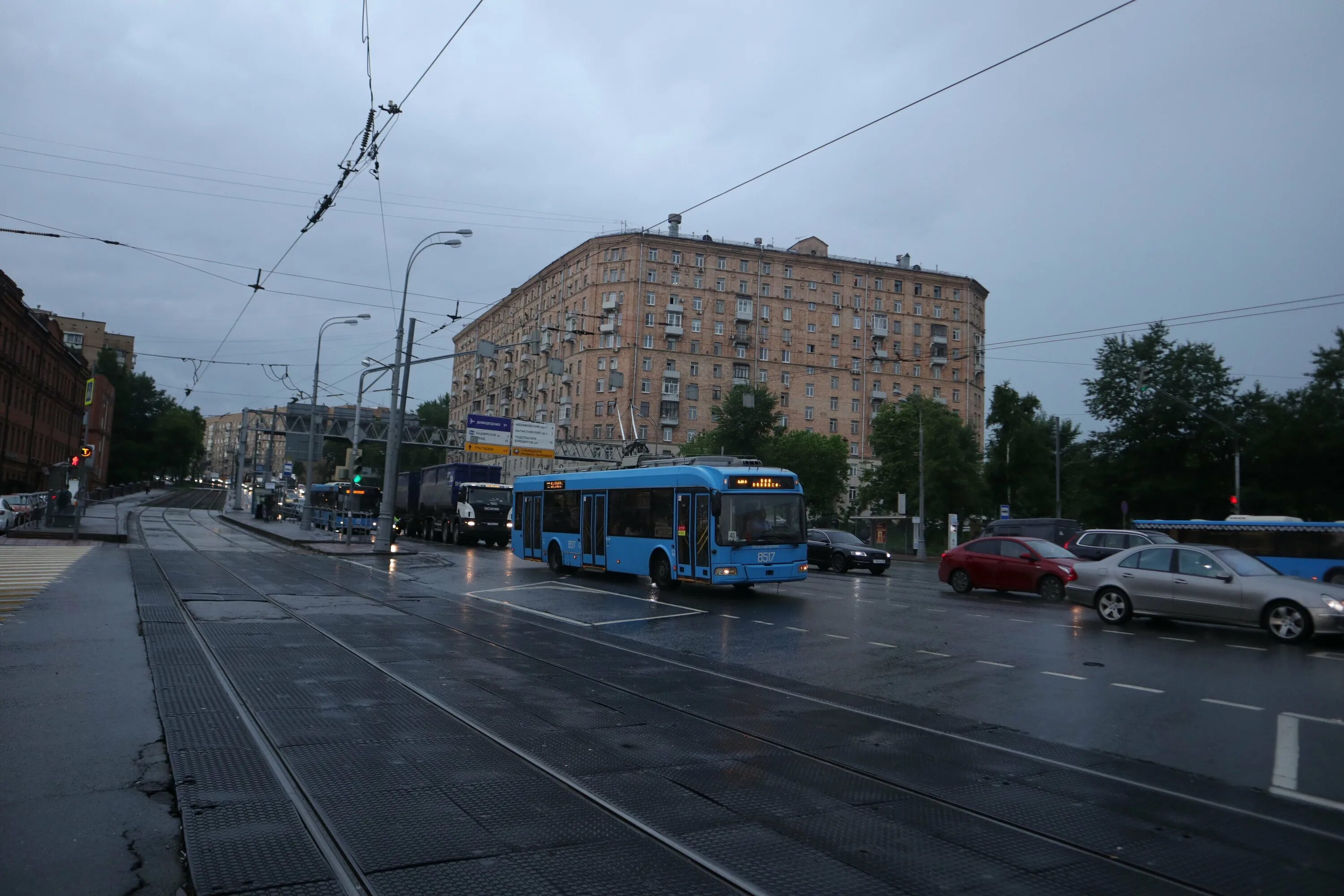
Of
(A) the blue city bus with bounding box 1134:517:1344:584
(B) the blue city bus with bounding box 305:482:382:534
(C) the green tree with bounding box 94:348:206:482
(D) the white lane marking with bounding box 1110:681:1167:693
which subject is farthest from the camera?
(C) the green tree with bounding box 94:348:206:482

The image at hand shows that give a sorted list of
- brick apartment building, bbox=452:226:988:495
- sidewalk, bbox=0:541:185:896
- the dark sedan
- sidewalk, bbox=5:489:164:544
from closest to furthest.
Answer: sidewalk, bbox=0:541:185:896 < the dark sedan < sidewalk, bbox=5:489:164:544 < brick apartment building, bbox=452:226:988:495

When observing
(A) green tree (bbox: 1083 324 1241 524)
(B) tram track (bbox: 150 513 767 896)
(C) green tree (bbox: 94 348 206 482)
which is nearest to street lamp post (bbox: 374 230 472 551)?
(B) tram track (bbox: 150 513 767 896)

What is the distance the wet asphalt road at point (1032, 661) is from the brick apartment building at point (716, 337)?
5230cm

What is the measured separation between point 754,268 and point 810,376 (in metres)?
10.5

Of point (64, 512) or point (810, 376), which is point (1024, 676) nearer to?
point (64, 512)

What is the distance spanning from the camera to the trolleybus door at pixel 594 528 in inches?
902

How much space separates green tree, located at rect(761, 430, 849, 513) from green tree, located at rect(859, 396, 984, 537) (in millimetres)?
2318

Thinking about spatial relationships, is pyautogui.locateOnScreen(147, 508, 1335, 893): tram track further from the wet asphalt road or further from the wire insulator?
the wire insulator

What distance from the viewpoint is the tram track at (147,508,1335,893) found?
4887 mm

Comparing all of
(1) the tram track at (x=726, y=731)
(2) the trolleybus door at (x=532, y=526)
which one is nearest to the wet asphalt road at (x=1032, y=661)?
(1) the tram track at (x=726, y=731)

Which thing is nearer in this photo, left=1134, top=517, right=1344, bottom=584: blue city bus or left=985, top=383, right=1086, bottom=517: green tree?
left=1134, top=517, right=1344, bottom=584: blue city bus

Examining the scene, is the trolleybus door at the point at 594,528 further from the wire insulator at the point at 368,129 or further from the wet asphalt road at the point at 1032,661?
the wire insulator at the point at 368,129

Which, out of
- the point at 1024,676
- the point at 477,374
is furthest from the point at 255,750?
the point at 477,374

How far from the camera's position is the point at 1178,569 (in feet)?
48.0
